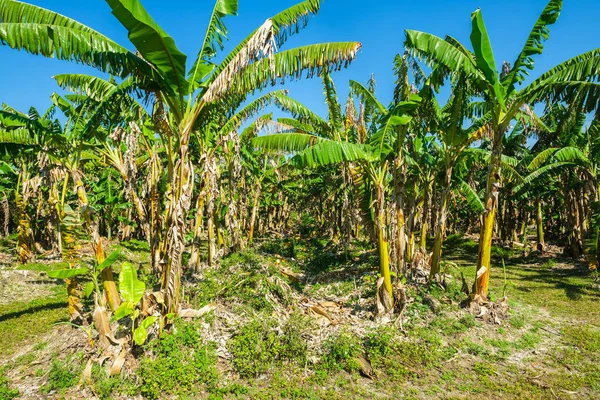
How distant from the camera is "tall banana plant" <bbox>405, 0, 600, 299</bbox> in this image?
656cm

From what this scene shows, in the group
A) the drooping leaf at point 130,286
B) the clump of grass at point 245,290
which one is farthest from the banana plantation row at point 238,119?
the clump of grass at point 245,290

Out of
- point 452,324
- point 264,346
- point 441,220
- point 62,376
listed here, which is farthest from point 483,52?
point 62,376

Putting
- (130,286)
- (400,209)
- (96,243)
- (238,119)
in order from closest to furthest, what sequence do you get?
1. (130,286)
2. (96,243)
3. (400,209)
4. (238,119)

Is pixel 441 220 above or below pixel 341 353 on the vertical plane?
above

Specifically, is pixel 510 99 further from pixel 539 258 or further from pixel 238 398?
pixel 539 258

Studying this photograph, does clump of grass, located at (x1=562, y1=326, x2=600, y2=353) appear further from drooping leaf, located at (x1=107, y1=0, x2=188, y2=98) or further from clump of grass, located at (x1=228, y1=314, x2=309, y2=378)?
drooping leaf, located at (x1=107, y1=0, x2=188, y2=98)

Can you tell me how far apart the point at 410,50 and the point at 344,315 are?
591 centimetres

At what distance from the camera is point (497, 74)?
693 centimetres

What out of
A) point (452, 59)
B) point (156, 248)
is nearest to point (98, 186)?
point (156, 248)

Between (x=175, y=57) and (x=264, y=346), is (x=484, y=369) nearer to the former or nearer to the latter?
(x=264, y=346)

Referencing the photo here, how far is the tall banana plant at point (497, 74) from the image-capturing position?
258 inches

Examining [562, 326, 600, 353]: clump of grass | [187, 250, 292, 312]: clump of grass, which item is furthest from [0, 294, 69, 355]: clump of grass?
[562, 326, 600, 353]: clump of grass

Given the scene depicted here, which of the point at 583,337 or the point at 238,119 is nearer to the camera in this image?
the point at 583,337

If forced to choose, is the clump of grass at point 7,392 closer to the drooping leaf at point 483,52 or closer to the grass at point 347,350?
the grass at point 347,350
